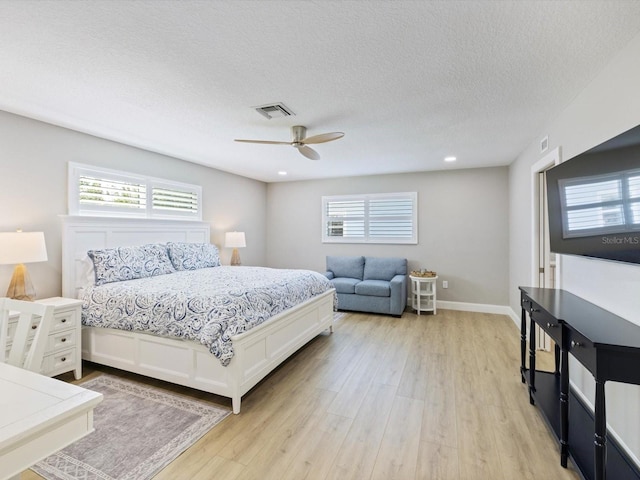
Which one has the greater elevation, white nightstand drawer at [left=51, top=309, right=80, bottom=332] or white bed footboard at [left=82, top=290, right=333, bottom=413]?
white nightstand drawer at [left=51, top=309, right=80, bottom=332]

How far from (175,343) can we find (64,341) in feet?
3.80

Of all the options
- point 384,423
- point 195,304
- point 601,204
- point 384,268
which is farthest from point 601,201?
point 384,268

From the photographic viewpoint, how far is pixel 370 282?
17.7ft

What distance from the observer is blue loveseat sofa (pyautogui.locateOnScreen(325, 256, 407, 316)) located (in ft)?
16.6

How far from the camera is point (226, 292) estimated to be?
8.75 feet

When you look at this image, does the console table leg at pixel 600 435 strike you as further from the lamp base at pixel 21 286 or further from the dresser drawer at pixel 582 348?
the lamp base at pixel 21 286

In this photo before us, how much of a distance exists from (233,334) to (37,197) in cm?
259

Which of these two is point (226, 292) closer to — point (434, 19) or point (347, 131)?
point (347, 131)

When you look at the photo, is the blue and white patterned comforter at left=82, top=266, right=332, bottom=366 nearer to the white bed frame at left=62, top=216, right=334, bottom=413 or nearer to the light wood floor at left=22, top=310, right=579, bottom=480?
the white bed frame at left=62, top=216, right=334, bottom=413

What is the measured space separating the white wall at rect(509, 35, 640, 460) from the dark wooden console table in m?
0.11

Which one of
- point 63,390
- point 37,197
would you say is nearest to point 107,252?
point 37,197

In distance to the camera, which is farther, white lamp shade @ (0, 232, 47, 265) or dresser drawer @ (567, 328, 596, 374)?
white lamp shade @ (0, 232, 47, 265)

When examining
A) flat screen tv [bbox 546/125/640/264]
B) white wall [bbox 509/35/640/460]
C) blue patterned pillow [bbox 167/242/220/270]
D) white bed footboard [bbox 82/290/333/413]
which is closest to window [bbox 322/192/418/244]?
blue patterned pillow [bbox 167/242/220/270]

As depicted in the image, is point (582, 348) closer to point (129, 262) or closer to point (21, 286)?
point (129, 262)
